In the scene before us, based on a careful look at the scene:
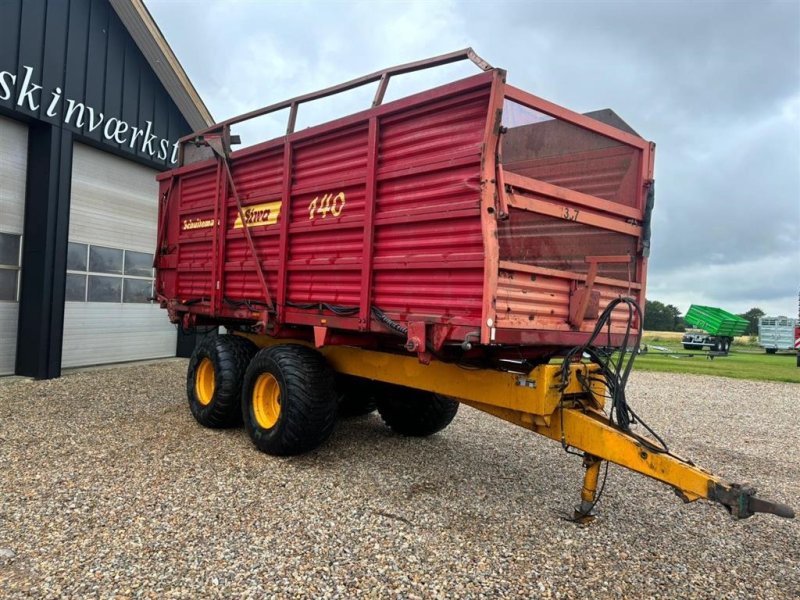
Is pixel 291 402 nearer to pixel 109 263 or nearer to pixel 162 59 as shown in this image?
pixel 109 263

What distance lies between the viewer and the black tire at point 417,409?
5.79 metres

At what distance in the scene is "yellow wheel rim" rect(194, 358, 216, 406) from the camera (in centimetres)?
617

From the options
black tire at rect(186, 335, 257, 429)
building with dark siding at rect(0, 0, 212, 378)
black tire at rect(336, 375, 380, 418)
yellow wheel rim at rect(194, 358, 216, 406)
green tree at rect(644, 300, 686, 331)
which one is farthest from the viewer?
green tree at rect(644, 300, 686, 331)

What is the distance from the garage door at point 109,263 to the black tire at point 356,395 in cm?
611

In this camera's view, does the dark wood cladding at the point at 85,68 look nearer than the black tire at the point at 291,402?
No

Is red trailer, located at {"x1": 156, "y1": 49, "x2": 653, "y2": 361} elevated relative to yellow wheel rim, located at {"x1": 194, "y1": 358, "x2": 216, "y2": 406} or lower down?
elevated

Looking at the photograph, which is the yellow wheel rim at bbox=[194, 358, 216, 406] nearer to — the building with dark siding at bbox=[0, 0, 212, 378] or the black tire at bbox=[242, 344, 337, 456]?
the black tire at bbox=[242, 344, 337, 456]

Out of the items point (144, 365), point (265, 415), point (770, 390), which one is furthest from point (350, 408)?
point (770, 390)

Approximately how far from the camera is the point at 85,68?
9305 mm

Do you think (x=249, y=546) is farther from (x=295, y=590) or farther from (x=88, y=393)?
(x=88, y=393)

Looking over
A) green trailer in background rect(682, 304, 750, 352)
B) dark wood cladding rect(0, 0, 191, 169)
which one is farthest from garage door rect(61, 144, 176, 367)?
green trailer in background rect(682, 304, 750, 352)

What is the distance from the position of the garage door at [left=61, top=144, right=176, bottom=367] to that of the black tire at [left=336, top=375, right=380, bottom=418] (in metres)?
6.11

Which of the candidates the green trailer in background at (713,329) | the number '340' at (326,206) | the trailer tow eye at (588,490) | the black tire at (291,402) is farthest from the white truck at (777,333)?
the number '340' at (326,206)

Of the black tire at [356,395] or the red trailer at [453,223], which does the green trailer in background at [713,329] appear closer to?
the black tire at [356,395]
